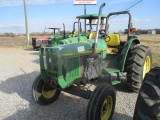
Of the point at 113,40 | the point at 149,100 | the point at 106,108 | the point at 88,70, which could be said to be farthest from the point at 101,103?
the point at 113,40

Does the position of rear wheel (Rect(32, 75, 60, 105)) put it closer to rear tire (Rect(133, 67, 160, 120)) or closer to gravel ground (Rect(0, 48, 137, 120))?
gravel ground (Rect(0, 48, 137, 120))

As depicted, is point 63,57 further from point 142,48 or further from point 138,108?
point 142,48

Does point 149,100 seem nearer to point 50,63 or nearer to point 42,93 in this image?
point 50,63

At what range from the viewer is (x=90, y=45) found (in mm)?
4641

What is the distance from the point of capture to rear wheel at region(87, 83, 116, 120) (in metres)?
3.57

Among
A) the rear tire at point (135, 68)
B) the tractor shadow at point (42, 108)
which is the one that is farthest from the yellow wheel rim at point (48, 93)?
the rear tire at point (135, 68)

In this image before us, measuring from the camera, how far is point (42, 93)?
4797 mm

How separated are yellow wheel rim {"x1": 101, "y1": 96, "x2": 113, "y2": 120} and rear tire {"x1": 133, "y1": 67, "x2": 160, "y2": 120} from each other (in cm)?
119

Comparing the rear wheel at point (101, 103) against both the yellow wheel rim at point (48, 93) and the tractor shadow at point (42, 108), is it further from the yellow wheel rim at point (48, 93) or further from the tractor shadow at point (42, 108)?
the yellow wheel rim at point (48, 93)

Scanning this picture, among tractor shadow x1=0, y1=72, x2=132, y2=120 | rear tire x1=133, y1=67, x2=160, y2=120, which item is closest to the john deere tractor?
tractor shadow x1=0, y1=72, x2=132, y2=120

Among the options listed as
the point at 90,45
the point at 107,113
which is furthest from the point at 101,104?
the point at 90,45

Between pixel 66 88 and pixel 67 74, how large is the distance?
1.42 feet

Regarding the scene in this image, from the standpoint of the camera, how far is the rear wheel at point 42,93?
4.72m

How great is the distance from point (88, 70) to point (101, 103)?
92 centimetres
